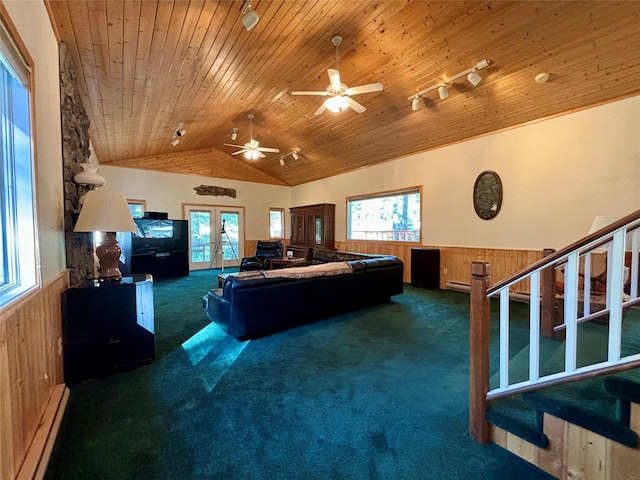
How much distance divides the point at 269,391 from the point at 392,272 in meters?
2.89

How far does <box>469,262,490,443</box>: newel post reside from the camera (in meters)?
1.61

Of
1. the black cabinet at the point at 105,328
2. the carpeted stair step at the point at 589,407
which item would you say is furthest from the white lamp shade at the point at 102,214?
the carpeted stair step at the point at 589,407

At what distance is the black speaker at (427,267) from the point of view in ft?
18.2

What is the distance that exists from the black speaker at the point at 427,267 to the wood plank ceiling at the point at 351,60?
7.23ft

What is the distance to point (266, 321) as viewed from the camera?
10.3 feet

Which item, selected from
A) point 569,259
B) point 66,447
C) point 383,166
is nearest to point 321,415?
point 66,447

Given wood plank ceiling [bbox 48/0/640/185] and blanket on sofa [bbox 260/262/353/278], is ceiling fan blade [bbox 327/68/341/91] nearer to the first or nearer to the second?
wood plank ceiling [bbox 48/0/640/185]

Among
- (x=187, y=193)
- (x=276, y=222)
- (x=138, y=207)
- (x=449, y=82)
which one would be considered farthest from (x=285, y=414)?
(x=276, y=222)

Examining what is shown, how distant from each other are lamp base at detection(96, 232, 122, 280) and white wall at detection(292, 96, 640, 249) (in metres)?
5.05

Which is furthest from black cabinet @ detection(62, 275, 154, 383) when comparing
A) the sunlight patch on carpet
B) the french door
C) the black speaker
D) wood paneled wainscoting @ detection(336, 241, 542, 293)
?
the french door

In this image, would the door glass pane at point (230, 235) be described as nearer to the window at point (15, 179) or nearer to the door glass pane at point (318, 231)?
the door glass pane at point (318, 231)

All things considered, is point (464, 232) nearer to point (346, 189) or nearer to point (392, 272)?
point (392, 272)

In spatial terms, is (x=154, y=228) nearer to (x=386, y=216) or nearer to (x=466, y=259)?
(x=386, y=216)

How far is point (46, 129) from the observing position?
1.95 meters
